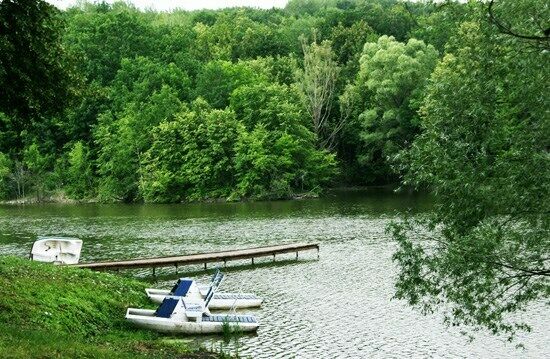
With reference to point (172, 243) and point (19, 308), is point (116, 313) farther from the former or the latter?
point (172, 243)

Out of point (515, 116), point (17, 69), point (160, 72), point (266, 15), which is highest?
point (266, 15)

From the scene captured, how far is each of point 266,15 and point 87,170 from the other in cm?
8210

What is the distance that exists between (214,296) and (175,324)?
4.50 meters

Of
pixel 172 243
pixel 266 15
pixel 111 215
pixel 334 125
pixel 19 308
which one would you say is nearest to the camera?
pixel 19 308

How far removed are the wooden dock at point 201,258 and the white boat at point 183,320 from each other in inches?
423

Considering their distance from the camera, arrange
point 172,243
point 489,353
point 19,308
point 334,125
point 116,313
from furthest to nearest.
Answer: point 334,125 → point 172,243 → point 116,313 → point 489,353 → point 19,308

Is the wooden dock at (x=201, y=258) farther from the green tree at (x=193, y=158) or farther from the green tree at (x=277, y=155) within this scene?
the green tree at (x=193, y=158)

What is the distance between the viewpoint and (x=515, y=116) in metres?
15.3

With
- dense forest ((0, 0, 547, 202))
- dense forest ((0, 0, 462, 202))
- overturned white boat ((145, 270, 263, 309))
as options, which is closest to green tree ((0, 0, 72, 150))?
overturned white boat ((145, 270, 263, 309))

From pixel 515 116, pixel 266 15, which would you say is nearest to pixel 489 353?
pixel 515 116

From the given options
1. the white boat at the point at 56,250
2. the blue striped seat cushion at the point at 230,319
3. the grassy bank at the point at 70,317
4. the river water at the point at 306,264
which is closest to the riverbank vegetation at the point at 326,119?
the river water at the point at 306,264

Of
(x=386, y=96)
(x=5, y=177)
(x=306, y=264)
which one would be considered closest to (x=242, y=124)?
(x=386, y=96)

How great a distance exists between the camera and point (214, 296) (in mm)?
26469

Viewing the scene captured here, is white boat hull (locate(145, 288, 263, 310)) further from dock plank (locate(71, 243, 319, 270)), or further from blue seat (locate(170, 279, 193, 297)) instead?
dock plank (locate(71, 243, 319, 270))
